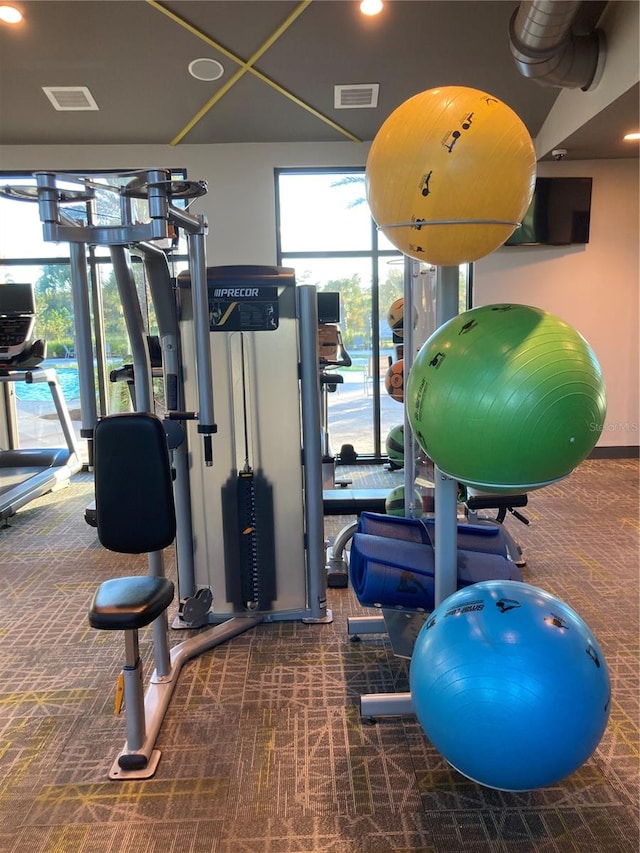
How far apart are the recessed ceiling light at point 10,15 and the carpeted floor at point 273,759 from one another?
155 inches

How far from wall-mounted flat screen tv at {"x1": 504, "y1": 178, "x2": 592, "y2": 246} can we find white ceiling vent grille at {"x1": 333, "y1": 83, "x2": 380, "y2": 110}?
1.82 m

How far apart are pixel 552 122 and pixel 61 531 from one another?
537 cm

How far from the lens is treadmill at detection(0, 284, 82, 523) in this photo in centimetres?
491

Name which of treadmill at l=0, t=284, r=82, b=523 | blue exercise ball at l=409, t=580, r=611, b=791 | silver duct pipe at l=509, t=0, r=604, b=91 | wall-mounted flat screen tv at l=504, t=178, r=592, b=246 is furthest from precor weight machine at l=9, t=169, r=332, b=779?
wall-mounted flat screen tv at l=504, t=178, r=592, b=246

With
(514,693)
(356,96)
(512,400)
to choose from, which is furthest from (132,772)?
(356,96)

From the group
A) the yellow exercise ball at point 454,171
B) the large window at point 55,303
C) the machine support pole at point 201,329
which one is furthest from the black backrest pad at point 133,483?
the large window at point 55,303

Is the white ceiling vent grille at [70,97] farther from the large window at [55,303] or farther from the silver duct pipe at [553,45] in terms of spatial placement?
the silver duct pipe at [553,45]

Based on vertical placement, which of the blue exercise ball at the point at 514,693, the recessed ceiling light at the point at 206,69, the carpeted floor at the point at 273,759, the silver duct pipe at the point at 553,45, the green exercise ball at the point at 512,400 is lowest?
the carpeted floor at the point at 273,759

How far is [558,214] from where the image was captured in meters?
5.73

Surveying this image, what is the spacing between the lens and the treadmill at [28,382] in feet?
16.1

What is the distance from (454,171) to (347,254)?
4596mm

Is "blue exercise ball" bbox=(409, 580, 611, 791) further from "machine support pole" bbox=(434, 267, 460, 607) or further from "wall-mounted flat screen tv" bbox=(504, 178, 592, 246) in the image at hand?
"wall-mounted flat screen tv" bbox=(504, 178, 592, 246)

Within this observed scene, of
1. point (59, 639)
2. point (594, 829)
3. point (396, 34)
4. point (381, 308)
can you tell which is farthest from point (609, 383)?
point (59, 639)

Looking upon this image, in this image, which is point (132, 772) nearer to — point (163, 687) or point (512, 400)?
point (163, 687)
